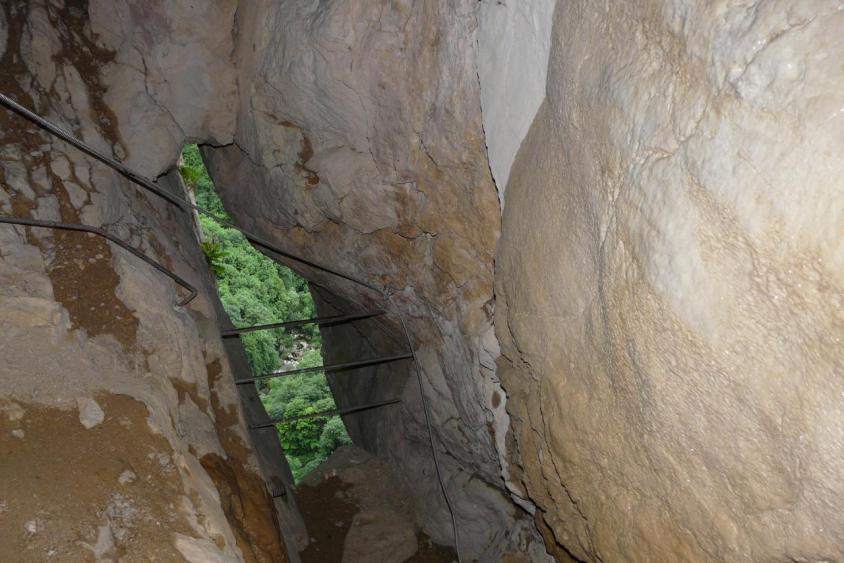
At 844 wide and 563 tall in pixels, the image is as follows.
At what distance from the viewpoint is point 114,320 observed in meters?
3.17

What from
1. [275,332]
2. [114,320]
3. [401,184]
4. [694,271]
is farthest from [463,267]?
[275,332]

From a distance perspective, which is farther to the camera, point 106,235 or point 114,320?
point 106,235

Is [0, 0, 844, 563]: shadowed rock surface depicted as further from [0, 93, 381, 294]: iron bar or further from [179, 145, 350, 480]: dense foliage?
[179, 145, 350, 480]: dense foliage

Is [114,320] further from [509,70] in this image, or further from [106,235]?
[509,70]

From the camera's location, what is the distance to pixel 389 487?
550 cm

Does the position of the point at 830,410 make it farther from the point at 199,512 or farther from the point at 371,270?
the point at 371,270

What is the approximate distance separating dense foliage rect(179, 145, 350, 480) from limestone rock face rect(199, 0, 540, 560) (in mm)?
4259

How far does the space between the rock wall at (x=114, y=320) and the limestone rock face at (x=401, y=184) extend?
21.0 inches

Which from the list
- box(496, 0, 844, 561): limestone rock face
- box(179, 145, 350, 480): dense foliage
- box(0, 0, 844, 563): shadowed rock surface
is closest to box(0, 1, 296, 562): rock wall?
box(0, 0, 844, 563): shadowed rock surface

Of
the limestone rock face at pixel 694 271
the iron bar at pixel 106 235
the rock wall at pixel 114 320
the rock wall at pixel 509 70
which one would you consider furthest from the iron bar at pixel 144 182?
the limestone rock face at pixel 694 271

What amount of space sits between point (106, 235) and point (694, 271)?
2872 mm

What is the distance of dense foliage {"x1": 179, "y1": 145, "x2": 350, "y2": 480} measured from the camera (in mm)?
9773

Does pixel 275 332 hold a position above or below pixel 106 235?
above

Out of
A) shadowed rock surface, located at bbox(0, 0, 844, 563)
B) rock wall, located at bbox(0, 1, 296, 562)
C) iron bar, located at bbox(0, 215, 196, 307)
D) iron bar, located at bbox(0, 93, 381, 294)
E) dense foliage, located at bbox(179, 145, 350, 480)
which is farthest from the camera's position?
dense foliage, located at bbox(179, 145, 350, 480)
